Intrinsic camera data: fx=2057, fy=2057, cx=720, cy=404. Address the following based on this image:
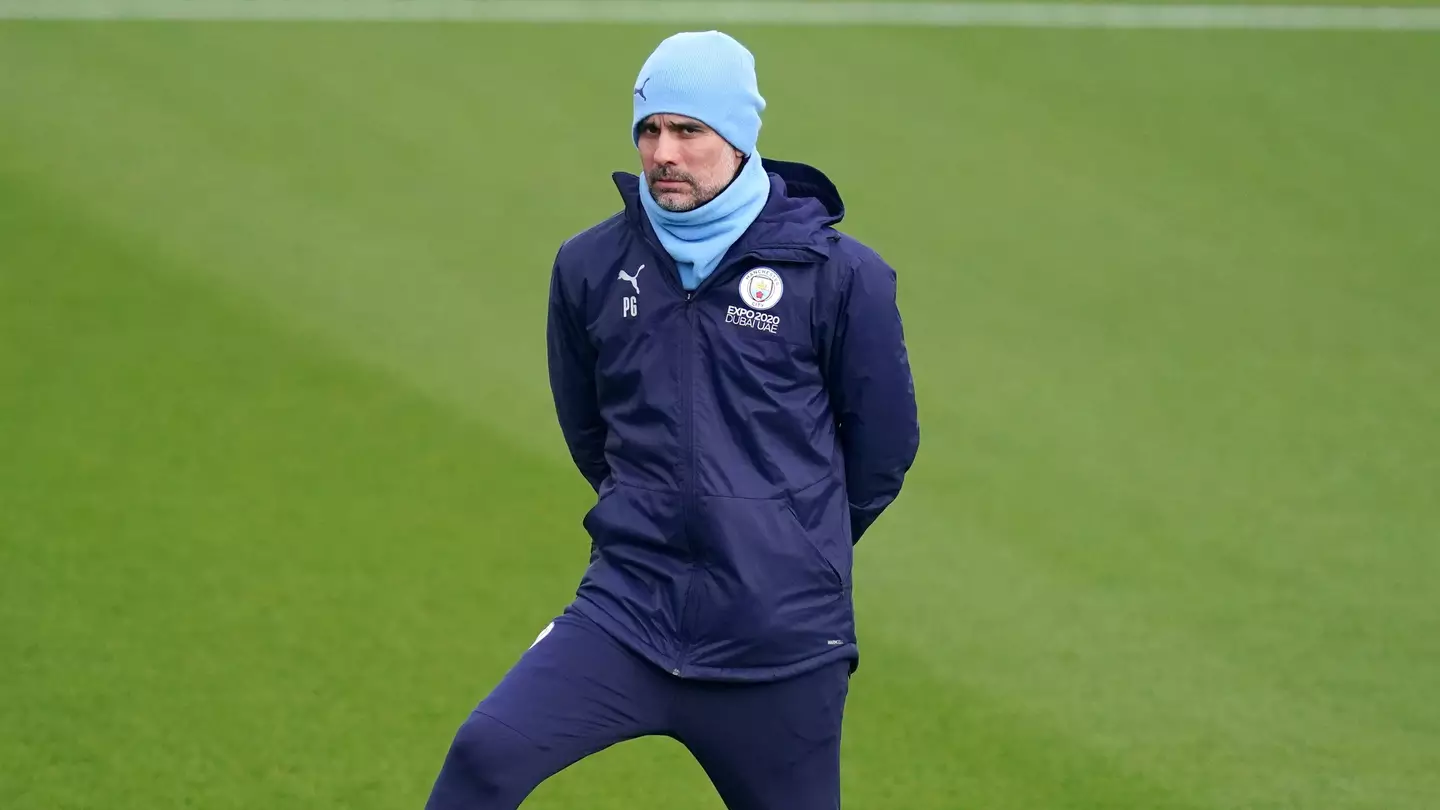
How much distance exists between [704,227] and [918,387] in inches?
175

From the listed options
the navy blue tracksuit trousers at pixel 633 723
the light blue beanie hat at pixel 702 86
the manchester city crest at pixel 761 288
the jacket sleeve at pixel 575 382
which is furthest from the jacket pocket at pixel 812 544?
the light blue beanie hat at pixel 702 86

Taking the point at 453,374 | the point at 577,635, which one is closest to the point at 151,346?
the point at 453,374

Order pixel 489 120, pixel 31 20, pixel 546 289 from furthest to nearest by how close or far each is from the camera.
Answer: pixel 31 20, pixel 489 120, pixel 546 289

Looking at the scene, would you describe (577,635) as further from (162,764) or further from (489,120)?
(489,120)

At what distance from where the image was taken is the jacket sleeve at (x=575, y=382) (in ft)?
14.0

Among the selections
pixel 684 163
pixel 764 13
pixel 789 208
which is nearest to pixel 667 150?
pixel 684 163

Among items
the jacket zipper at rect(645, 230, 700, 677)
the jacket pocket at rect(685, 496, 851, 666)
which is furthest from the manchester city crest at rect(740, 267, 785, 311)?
the jacket pocket at rect(685, 496, 851, 666)

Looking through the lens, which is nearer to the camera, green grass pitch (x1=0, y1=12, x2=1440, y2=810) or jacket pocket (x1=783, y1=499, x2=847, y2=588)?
jacket pocket (x1=783, y1=499, x2=847, y2=588)

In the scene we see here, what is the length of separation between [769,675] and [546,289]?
17.0ft

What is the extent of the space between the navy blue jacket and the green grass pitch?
5.76 feet

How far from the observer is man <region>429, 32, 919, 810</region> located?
395 centimetres

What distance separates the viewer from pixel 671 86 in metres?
4.00

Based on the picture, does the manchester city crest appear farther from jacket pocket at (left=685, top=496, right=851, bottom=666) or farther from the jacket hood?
jacket pocket at (left=685, top=496, right=851, bottom=666)

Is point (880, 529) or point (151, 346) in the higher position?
point (151, 346)
